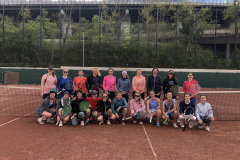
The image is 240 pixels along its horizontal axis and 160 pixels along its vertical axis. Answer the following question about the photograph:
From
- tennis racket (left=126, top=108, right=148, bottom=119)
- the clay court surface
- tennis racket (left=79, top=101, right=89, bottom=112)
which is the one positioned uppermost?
tennis racket (left=79, top=101, right=89, bottom=112)

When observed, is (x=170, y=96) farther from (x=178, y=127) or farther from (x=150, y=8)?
(x=150, y=8)

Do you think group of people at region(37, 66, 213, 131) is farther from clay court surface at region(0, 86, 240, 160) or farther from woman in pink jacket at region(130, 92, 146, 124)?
clay court surface at region(0, 86, 240, 160)

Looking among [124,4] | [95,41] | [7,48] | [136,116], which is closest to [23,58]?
[7,48]

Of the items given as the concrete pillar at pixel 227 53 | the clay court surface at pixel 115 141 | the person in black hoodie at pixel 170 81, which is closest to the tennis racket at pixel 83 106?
the clay court surface at pixel 115 141

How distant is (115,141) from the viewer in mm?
5148

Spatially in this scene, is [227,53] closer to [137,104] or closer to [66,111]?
[137,104]

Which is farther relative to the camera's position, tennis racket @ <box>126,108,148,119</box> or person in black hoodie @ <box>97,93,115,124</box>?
person in black hoodie @ <box>97,93,115,124</box>

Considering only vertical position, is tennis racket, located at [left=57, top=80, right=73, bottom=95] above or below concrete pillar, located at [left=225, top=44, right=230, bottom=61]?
below

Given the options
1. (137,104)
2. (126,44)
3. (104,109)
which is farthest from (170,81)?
(126,44)

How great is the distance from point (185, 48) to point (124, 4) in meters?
15.4

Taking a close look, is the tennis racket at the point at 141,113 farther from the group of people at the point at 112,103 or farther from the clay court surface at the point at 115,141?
the clay court surface at the point at 115,141

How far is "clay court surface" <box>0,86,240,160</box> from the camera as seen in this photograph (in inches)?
172

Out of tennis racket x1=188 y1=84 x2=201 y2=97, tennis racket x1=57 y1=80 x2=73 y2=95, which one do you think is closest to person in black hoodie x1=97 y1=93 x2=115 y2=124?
tennis racket x1=57 y1=80 x2=73 y2=95

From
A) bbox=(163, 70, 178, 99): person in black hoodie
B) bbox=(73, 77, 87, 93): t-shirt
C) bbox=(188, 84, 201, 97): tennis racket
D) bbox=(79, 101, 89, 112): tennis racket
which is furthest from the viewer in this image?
bbox=(73, 77, 87, 93): t-shirt
